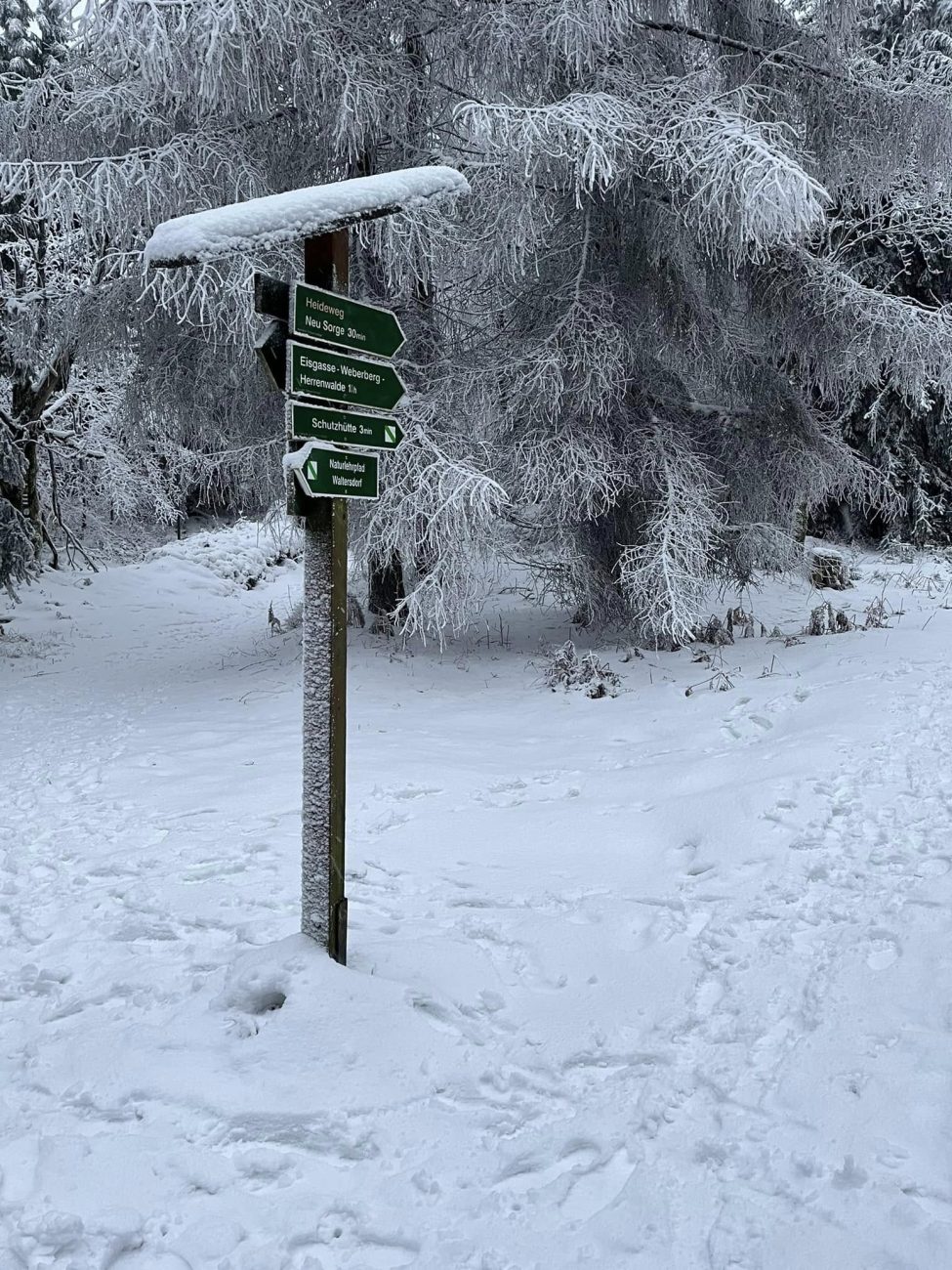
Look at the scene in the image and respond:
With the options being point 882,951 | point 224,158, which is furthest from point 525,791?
point 224,158

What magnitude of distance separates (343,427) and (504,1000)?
2.18 meters

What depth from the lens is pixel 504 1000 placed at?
359 cm

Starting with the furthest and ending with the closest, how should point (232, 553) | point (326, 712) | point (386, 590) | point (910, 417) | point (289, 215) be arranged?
1. point (232, 553)
2. point (910, 417)
3. point (386, 590)
4. point (326, 712)
5. point (289, 215)

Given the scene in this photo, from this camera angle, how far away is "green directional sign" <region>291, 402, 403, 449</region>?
3.23 metres

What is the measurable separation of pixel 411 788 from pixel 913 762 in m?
2.95

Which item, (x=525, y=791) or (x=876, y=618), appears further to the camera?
(x=876, y=618)

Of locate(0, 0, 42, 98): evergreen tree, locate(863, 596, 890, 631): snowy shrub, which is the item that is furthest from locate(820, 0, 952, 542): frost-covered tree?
locate(0, 0, 42, 98): evergreen tree

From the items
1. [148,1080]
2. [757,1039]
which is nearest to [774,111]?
[757,1039]

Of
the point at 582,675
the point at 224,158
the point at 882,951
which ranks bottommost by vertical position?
the point at 882,951

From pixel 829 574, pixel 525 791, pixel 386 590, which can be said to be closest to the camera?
pixel 525 791

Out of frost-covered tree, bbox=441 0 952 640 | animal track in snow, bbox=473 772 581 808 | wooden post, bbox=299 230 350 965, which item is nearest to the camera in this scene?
wooden post, bbox=299 230 350 965

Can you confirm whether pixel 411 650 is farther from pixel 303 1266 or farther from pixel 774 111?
pixel 303 1266

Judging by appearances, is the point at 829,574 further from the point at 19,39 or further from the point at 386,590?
the point at 19,39

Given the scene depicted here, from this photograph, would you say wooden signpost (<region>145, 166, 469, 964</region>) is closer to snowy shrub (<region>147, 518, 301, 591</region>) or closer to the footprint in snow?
the footprint in snow
